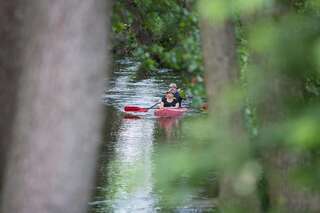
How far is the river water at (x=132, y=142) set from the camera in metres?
13.2

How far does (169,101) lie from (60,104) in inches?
806

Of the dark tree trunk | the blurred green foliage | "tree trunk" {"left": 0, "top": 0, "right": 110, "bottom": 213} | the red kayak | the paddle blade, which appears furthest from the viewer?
the paddle blade

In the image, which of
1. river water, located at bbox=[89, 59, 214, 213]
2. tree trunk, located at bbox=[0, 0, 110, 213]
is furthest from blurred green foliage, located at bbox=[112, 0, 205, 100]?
tree trunk, located at bbox=[0, 0, 110, 213]

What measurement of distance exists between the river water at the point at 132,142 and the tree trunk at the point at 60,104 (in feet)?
1.86

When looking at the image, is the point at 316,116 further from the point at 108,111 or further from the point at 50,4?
the point at 108,111

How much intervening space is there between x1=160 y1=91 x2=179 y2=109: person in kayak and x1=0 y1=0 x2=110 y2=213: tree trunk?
20.3m

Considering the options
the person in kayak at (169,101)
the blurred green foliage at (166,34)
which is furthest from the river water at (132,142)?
the blurred green foliage at (166,34)

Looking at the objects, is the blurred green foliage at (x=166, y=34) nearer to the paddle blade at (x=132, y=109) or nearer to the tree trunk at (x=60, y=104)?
the tree trunk at (x=60, y=104)

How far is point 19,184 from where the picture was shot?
3287 mm

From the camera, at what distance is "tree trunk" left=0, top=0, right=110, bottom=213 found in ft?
10.1

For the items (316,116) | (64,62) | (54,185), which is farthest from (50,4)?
(316,116)

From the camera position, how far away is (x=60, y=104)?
3.12m

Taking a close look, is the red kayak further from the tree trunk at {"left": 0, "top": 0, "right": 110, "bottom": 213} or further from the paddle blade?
the tree trunk at {"left": 0, "top": 0, "right": 110, "bottom": 213}

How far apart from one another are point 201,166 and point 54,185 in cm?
141
